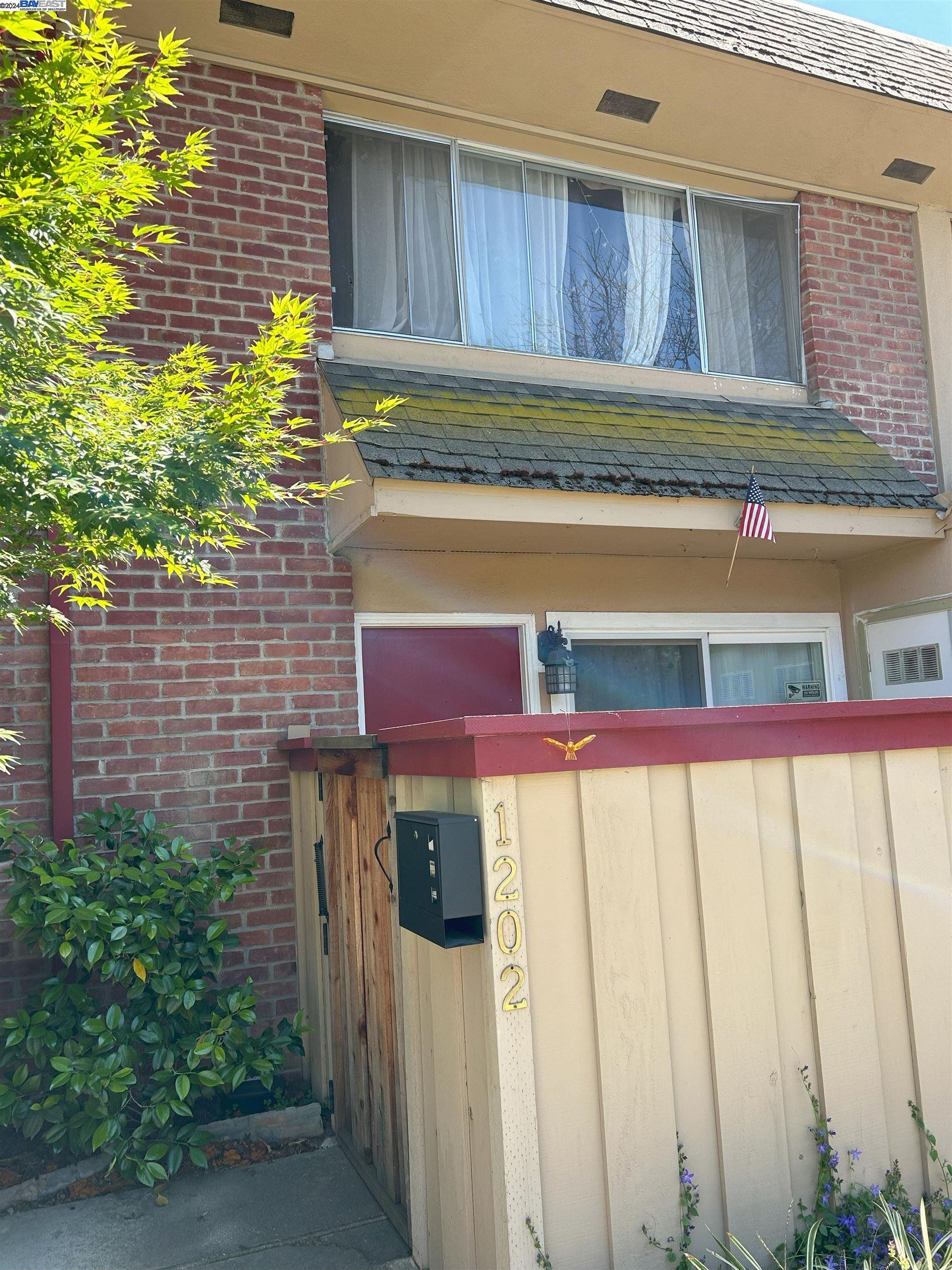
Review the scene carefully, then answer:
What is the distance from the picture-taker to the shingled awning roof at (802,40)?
232 inches

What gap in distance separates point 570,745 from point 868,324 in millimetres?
5862

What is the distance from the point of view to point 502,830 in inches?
103

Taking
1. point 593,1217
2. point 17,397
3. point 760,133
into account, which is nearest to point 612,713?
point 593,1217

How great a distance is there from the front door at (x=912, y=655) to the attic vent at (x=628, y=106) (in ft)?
12.5

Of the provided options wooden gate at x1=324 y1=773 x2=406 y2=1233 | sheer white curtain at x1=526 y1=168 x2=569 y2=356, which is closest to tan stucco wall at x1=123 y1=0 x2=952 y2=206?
sheer white curtain at x1=526 y1=168 x2=569 y2=356

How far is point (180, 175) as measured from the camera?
121 inches

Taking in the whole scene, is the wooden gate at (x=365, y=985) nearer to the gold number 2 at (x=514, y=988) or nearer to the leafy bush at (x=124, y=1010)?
the leafy bush at (x=124, y=1010)

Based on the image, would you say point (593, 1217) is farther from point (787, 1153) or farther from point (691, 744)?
point (691, 744)

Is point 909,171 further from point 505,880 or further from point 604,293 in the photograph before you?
point 505,880

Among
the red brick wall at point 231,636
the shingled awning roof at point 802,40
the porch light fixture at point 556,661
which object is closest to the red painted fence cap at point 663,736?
the red brick wall at point 231,636

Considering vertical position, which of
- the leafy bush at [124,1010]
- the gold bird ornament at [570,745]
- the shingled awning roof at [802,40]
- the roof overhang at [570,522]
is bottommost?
the leafy bush at [124,1010]

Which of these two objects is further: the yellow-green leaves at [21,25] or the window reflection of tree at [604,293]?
the window reflection of tree at [604,293]

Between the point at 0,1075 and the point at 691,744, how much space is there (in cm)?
341

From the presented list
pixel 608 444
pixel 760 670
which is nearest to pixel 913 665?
pixel 760 670
